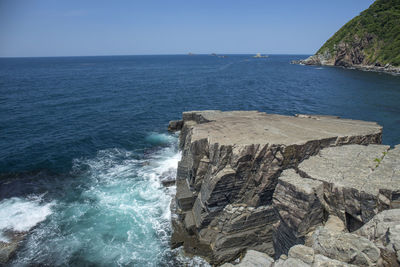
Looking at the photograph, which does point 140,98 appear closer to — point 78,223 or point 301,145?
point 78,223

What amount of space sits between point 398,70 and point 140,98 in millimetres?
92417

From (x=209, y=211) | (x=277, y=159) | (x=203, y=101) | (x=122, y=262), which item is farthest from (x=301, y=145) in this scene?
(x=203, y=101)

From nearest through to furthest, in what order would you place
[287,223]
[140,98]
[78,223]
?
[287,223]
[78,223]
[140,98]

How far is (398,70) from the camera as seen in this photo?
282 feet

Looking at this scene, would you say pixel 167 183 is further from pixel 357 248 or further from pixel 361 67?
pixel 361 67

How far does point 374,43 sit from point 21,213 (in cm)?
13875

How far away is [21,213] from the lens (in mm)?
19000

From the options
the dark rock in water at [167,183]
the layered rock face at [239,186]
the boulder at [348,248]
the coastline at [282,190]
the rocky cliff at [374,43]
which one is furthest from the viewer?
the rocky cliff at [374,43]

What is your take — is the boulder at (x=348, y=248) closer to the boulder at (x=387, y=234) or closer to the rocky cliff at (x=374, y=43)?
the boulder at (x=387, y=234)

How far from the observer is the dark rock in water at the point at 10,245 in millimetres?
15112

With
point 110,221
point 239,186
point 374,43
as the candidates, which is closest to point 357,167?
point 239,186

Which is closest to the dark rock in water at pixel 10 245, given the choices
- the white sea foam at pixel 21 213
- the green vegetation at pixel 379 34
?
the white sea foam at pixel 21 213

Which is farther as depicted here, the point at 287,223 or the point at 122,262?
the point at 122,262

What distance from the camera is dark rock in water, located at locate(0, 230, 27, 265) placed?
1511cm
